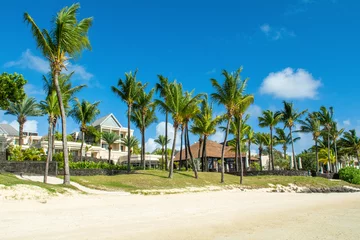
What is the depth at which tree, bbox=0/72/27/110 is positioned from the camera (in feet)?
76.6

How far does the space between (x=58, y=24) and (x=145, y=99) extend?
54.4 ft

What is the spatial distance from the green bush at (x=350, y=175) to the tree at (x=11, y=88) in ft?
126

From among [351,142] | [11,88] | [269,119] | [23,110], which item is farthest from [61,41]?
[351,142]

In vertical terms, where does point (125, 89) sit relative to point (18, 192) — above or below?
above

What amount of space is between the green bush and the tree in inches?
1515

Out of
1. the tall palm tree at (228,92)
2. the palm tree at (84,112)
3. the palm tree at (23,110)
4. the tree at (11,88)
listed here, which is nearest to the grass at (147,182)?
the tall palm tree at (228,92)

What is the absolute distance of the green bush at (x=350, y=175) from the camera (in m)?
40.6

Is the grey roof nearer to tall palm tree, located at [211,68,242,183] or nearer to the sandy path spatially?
tall palm tree, located at [211,68,242,183]

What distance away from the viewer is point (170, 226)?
961 cm

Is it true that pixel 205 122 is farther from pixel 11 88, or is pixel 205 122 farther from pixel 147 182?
pixel 11 88

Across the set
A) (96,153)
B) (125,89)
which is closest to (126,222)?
(125,89)

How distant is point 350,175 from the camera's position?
41.4 m

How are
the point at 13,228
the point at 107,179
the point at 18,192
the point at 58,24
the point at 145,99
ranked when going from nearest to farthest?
the point at 13,228 → the point at 18,192 → the point at 58,24 → the point at 107,179 → the point at 145,99

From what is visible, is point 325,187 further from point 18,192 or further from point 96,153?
point 96,153
